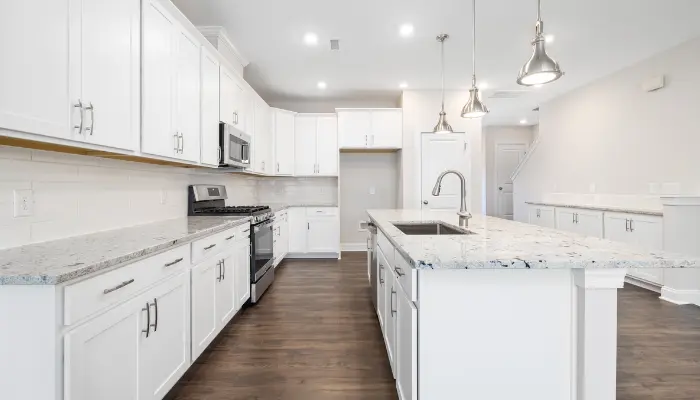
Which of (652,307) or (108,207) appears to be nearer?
(108,207)

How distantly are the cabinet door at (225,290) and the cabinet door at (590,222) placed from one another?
419cm

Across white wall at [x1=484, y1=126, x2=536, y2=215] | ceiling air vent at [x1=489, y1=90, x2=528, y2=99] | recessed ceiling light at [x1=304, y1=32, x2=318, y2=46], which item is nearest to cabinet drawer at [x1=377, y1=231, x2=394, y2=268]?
recessed ceiling light at [x1=304, y1=32, x2=318, y2=46]

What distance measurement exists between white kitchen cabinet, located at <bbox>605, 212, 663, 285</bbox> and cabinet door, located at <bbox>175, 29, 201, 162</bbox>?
15.0ft

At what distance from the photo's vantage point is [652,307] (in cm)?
330

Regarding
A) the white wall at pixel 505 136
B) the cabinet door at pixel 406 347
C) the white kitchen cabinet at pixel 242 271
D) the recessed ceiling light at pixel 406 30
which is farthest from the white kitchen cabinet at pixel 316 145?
the white wall at pixel 505 136

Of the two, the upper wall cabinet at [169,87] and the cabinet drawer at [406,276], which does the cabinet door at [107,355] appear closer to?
the upper wall cabinet at [169,87]

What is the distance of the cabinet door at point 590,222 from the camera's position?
4.29m

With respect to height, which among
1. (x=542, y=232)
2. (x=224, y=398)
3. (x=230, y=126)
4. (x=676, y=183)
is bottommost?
(x=224, y=398)

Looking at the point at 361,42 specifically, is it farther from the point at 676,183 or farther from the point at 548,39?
the point at 676,183

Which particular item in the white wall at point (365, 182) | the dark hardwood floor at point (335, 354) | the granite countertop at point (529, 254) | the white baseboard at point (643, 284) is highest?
the white wall at point (365, 182)

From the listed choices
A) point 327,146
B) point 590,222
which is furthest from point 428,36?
point 590,222

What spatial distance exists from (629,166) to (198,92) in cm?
527

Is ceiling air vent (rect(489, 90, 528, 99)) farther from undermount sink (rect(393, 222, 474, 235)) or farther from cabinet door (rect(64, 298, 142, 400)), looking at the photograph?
cabinet door (rect(64, 298, 142, 400))

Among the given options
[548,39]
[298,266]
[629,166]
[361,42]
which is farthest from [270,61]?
[629,166]
